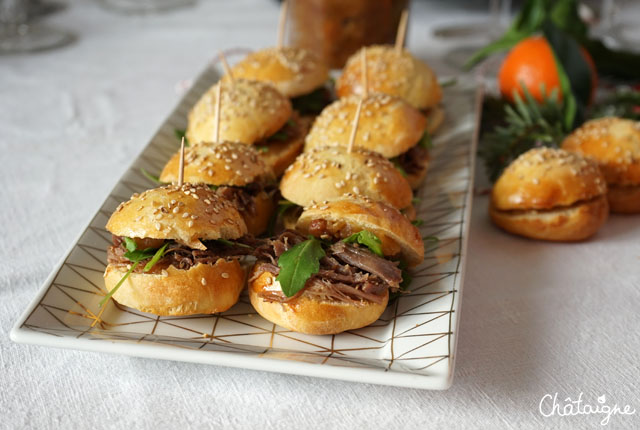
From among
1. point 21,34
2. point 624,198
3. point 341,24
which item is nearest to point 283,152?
point 341,24

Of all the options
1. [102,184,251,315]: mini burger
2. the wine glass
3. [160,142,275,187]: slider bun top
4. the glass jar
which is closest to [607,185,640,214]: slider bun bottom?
[160,142,275,187]: slider bun top

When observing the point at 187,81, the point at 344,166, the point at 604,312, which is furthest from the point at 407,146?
the point at 187,81

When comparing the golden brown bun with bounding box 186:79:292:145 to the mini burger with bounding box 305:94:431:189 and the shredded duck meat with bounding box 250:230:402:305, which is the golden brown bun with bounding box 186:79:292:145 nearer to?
the mini burger with bounding box 305:94:431:189

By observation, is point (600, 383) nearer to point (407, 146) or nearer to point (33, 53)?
point (407, 146)

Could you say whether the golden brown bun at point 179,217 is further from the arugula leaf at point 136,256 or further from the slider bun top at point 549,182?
the slider bun top at point 549,182

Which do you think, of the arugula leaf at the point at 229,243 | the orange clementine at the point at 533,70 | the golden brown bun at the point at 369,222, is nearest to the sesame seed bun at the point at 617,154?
the orange clementine at the point at 533,70

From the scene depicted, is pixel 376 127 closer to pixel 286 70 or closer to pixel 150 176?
pixel 286 70

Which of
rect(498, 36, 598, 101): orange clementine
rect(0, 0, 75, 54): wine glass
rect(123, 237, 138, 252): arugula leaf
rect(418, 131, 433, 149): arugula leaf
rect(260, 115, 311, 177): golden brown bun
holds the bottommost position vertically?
rect(0, 0, 75, 54): wine glass

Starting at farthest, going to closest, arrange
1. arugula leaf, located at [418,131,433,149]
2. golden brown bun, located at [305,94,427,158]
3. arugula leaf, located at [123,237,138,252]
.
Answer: arugula leaf, located at [418,131,433,149] → golden brown bun, located at [305,94,427,158] → arugula leaf, located at [123,237,138,252]
